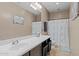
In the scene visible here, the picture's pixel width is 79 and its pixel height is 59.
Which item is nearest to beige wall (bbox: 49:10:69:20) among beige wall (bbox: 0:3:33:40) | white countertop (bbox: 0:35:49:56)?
beige wall (bbox: 0:3:33:40)

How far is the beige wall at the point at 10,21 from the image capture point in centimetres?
178

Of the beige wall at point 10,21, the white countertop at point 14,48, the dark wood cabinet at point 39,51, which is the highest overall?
the beige wall at point 10,21

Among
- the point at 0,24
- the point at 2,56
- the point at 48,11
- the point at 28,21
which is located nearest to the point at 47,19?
the point at 48,11

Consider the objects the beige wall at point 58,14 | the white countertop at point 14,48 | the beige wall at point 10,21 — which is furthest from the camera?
the beige wall at point 58,14

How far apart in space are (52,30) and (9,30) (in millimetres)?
2627

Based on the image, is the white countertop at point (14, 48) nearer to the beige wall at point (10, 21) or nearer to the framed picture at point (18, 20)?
the beige wall at point (10, 21)

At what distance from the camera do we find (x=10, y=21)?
6.33 feet

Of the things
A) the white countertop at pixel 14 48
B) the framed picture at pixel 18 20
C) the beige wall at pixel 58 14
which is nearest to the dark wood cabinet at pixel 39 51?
the white countertop at pixel 14 48

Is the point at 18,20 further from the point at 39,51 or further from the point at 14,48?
the point at 39,51

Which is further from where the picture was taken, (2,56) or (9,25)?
(9,25)

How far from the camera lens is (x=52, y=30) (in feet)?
14.2

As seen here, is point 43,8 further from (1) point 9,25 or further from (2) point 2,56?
(2) point 2,56

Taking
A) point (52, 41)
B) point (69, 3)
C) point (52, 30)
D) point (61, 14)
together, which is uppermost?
point (69, 3)

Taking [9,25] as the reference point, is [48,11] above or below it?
above
